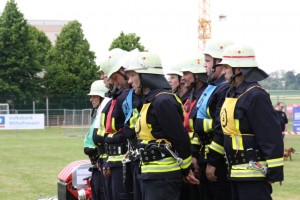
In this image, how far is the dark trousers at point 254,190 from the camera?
6.30 meters

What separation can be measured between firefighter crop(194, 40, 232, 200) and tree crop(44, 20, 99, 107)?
55.4 meters

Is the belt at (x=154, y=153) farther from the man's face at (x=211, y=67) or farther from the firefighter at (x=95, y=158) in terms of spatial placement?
the firefighter at (x=95, y=158)

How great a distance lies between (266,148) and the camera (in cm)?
620

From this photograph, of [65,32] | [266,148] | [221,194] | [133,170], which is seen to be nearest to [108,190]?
[133,170]

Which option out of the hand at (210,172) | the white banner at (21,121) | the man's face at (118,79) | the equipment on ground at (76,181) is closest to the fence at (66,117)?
the white banner at (21,121)

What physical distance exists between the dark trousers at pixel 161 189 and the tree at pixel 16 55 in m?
54.3

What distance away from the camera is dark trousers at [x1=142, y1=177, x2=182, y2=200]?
6750mm

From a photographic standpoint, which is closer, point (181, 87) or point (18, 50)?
point (181, 87)

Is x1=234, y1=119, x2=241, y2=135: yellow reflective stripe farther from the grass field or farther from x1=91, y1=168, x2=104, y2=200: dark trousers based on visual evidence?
the grass field

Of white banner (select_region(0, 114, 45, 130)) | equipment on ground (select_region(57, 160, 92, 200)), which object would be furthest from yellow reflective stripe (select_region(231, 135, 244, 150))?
white banner (select_region(0, 114, 45, 130))

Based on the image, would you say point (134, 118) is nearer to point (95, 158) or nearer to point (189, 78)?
point (189, 78)

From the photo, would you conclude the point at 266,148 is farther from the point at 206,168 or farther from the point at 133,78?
the point at 133,78

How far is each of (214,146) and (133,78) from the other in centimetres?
120

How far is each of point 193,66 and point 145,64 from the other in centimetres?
125
